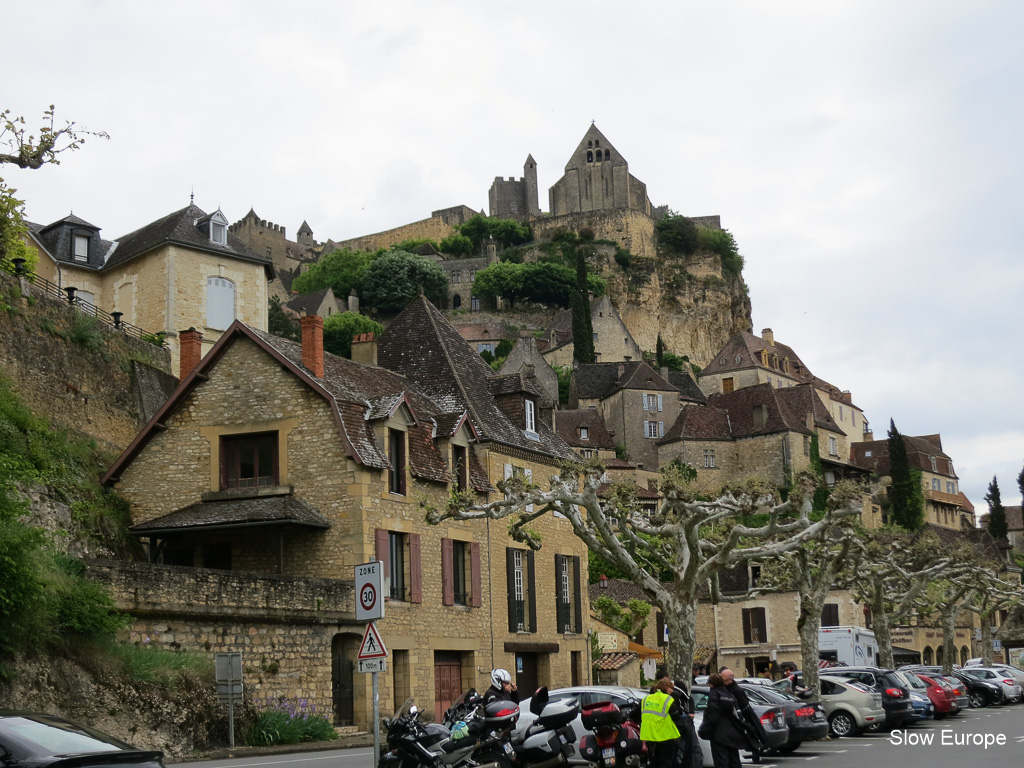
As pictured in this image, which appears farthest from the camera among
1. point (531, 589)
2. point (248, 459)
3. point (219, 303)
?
point (219, 303)

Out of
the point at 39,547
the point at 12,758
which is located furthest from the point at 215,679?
the point at 12,758

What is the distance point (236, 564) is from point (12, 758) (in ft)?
63.6

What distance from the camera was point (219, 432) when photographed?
94.7ft

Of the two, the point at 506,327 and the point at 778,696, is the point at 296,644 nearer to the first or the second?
the point at 778,696

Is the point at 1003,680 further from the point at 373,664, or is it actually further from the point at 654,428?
the point at 654,428

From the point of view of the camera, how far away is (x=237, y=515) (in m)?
27.0

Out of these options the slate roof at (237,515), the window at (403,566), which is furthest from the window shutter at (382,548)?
the slate roof at (237,515)

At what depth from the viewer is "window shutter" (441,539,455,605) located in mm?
29562

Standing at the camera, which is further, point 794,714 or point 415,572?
point 415,572

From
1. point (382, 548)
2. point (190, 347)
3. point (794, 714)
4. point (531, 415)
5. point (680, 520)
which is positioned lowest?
point (794, 714)

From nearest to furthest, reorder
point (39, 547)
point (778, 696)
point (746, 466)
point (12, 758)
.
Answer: point (12, 758) → point (39, 547) → point (778, 696) → point (746, 466)

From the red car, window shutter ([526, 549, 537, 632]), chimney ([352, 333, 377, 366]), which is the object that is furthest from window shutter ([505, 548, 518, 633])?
the red car

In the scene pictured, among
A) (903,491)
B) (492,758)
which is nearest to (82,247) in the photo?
(492,758)

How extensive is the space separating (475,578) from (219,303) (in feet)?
59.9
